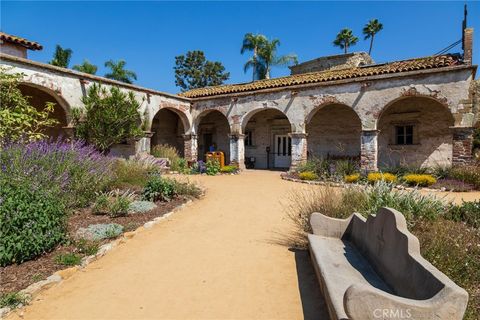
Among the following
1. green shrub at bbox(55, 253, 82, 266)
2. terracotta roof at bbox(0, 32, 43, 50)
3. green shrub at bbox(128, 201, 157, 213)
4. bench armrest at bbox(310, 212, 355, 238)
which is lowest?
green shrub at bbox(55, 253, 82, 266)

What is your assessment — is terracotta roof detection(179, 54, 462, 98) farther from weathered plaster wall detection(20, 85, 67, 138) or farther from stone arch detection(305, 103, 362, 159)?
weathered plaster wall detection(20, 85, 67, 138)

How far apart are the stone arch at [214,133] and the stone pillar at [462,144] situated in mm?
11016

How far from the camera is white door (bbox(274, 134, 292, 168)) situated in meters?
16.3

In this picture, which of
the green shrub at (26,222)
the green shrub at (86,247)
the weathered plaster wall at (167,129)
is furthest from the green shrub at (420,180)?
the weathered plaster wall at (167,129)

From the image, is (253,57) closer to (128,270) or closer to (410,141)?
(410,141)

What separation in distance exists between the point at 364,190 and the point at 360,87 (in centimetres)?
822

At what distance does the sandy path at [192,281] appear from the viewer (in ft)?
8.51

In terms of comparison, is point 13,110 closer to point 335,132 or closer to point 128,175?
point 128,175

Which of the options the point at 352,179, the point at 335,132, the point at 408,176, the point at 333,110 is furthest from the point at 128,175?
the point at 333,110

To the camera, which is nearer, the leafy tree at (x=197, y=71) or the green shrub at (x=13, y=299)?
the green shrub at (x=13, y=299)

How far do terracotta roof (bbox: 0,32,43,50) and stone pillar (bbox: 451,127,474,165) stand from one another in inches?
666

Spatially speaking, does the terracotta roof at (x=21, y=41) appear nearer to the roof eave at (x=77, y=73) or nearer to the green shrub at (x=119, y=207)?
the roof eave at (x=77, y=73)

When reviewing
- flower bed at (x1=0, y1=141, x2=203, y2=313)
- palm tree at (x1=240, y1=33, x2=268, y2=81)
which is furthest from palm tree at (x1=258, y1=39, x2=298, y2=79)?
flower bed at (x1=0, y1=141, x2=203, y2=313)

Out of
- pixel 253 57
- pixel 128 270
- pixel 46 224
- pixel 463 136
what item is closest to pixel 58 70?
pixel 46 224
